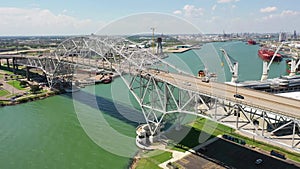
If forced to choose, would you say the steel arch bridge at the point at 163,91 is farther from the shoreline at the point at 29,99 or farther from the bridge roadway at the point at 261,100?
the shoreline at the point at 29,99

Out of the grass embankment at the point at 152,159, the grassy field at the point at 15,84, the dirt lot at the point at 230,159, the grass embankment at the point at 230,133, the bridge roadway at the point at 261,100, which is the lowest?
the grass embankment at the point at 152,159

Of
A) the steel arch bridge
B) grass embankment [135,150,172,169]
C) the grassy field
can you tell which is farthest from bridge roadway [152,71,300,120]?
the grassy field

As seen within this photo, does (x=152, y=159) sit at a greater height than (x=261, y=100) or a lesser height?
Result: lesser

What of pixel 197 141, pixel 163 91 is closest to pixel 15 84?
pixel 163 91

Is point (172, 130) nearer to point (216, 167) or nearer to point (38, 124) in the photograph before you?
point (216, 167)

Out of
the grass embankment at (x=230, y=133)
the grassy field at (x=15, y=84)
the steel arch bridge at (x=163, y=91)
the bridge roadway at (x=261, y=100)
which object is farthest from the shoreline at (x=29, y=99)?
the bridge roadway at (x=261, y=100)

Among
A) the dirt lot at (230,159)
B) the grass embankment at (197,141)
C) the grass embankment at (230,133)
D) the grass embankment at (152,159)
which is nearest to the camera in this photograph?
the dirt lot at (230,159)

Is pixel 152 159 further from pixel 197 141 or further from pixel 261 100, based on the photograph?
pixel 261 100
